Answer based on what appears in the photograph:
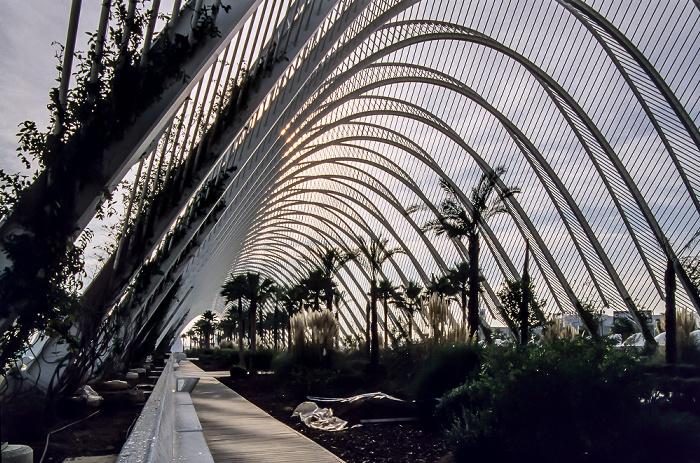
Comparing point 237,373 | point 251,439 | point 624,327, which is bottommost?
point 251,439

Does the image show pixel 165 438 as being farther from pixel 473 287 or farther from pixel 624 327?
pixel 624 327

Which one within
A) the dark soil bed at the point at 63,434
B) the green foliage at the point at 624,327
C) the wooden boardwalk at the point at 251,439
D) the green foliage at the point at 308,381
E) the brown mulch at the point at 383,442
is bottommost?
the brown mulch at the point at 383,442

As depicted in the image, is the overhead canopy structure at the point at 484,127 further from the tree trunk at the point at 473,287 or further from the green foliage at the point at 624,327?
the green foliage at the point at 624,327

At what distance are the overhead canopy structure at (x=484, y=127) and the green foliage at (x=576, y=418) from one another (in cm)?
526

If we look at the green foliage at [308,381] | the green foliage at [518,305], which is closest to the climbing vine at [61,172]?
the green foliage at [308,381]

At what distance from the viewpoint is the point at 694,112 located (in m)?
18.5

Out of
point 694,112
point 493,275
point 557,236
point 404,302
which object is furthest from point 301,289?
point 694,112

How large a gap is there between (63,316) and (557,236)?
78.2ft

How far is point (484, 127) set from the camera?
1081 inches

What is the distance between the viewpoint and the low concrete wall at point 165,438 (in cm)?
230

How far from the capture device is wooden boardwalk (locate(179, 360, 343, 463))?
780cm

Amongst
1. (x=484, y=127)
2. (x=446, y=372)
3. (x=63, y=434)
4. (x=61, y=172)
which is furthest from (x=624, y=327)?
(x=61, y=172)

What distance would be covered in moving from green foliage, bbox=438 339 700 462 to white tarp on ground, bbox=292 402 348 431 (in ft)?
13.4

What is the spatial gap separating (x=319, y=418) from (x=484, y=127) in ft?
62.5
